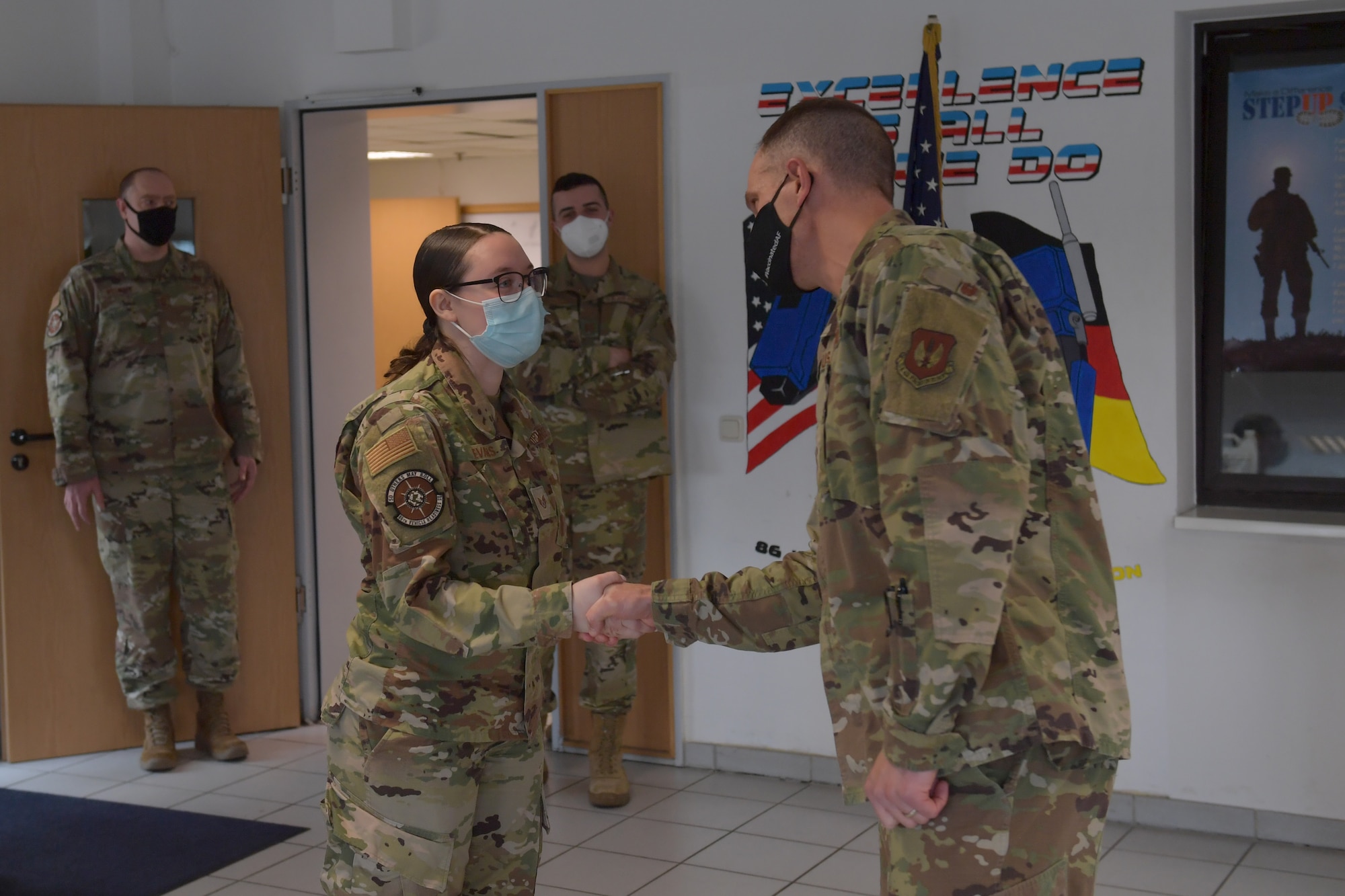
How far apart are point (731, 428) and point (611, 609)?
96.2 inches

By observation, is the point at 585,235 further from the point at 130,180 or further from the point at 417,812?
the point at 417,812

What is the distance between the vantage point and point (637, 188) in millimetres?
4672

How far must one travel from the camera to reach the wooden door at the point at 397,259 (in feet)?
31.9

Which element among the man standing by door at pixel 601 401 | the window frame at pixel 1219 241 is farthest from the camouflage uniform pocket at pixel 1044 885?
the man standing by door at pixel 601 401

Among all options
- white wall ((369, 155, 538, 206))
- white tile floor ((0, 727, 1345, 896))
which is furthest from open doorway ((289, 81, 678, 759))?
white wall ((369, 155, 538, 206))

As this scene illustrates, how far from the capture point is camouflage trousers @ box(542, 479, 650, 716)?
14.5 ft

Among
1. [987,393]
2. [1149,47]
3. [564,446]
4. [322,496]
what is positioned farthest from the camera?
[322,496]

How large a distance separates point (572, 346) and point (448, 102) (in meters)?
1.19

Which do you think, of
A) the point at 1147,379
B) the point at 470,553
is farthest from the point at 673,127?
the point at 470,553

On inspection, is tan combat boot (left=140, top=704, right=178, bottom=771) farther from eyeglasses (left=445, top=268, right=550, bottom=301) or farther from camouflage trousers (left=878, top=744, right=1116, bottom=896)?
camouflage trousers (left=878, top=744, right=1116, bottom=896)

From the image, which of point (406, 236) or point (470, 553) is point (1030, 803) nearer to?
point (470, 553)

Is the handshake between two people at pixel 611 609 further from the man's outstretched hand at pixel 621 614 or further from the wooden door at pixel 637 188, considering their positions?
the wooden door at pixel 637 188

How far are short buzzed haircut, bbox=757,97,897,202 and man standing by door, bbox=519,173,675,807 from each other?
2384mm

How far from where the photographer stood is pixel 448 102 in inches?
193
